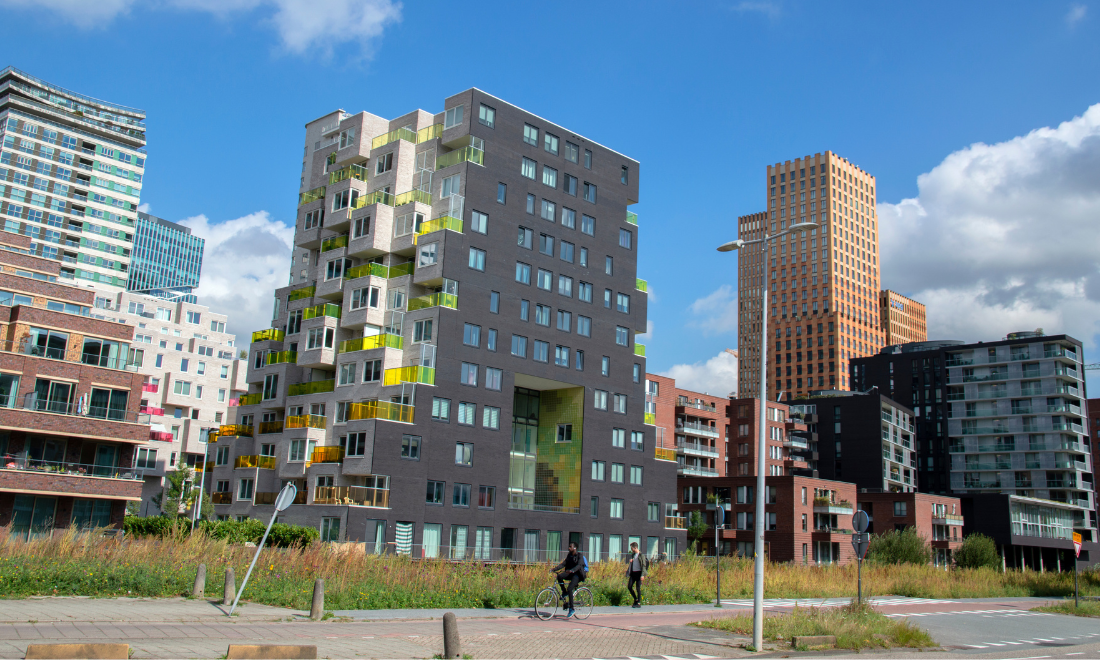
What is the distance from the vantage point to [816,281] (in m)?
168

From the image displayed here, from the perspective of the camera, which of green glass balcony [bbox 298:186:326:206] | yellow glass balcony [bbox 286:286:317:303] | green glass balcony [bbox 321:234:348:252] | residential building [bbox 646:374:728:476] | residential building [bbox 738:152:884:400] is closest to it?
green glass balcony [bbox 321:234:348:252]

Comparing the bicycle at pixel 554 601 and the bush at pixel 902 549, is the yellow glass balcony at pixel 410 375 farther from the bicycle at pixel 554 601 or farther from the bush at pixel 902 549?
the bush at pixel 902 549

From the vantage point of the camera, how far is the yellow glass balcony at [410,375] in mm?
52500

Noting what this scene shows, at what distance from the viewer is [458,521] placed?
52625mm

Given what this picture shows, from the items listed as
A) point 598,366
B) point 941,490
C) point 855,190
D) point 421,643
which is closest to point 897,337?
point 855,190

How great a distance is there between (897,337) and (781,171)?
41.9 m

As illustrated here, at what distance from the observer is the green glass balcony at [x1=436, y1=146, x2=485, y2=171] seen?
5784cm

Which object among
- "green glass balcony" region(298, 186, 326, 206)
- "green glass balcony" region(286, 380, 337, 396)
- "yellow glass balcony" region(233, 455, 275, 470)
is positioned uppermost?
"green glass balcony" region(298, 186, 326, 206)

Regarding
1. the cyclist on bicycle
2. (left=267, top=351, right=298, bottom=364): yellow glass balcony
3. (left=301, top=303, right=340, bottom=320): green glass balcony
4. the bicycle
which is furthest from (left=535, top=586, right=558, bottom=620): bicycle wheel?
(left=267, top=351, right=298, bottom=364): yellow glass balcony

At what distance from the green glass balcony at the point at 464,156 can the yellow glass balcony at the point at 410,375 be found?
14344mm

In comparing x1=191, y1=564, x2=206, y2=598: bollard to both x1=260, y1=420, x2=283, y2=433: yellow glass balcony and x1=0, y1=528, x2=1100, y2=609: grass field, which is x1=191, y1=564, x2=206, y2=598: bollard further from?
x1=260, y1=420, x2=283, y2=433: yellow glass balcony

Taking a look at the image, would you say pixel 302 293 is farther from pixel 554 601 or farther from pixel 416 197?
pixel 554 601

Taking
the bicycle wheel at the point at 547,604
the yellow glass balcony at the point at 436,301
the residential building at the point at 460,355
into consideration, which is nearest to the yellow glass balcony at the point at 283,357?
the residential building at the point at 460,355

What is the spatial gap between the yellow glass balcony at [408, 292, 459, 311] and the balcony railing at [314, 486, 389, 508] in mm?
11817
